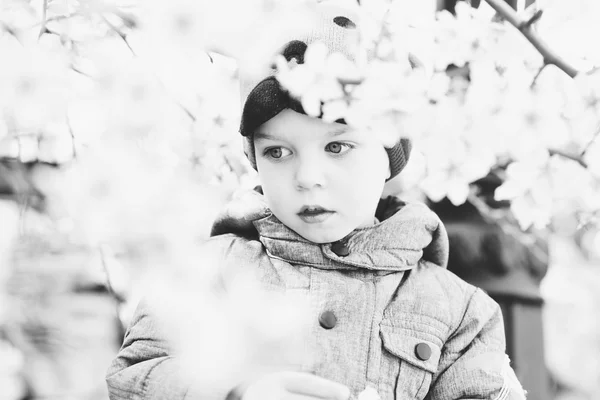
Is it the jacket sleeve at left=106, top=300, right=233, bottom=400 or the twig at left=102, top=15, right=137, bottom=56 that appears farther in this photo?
the twig at left=102, top=15, right=137, bottom=56

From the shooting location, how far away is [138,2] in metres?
1.25

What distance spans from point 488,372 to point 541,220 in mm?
282

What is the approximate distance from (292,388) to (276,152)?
0.39 meters

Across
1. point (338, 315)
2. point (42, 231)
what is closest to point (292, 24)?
point (338, 315)

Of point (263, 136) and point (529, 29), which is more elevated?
point (529, 29)

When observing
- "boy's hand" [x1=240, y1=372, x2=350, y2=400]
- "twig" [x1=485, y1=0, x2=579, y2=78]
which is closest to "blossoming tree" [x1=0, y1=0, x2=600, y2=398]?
"twig" [x1=485, y1=0, x2=579, y2=78]

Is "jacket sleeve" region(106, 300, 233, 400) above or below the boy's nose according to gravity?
below

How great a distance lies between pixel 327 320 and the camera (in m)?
1.06

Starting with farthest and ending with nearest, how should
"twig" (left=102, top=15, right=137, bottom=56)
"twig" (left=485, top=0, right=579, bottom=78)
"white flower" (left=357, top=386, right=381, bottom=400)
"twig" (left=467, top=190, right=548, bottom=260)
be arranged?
"twig" (left=467, top=190, right=548, bottom=260) < "twig" (left=102, top=15, right=137, bottom=56) < "white flower" (left=357, top=386, right=381, bottom=400) < "twig" (left=485, top=0, right=579, bottom=78)

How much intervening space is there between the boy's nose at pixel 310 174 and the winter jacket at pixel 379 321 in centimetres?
13

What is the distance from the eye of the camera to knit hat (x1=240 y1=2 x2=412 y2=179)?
104 centimetres

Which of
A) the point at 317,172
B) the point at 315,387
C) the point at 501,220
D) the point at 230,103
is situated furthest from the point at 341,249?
the point at 501,220

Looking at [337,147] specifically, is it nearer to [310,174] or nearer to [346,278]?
[310,174]

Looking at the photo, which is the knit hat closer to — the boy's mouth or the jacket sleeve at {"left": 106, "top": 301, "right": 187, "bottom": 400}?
the boy's mouth
